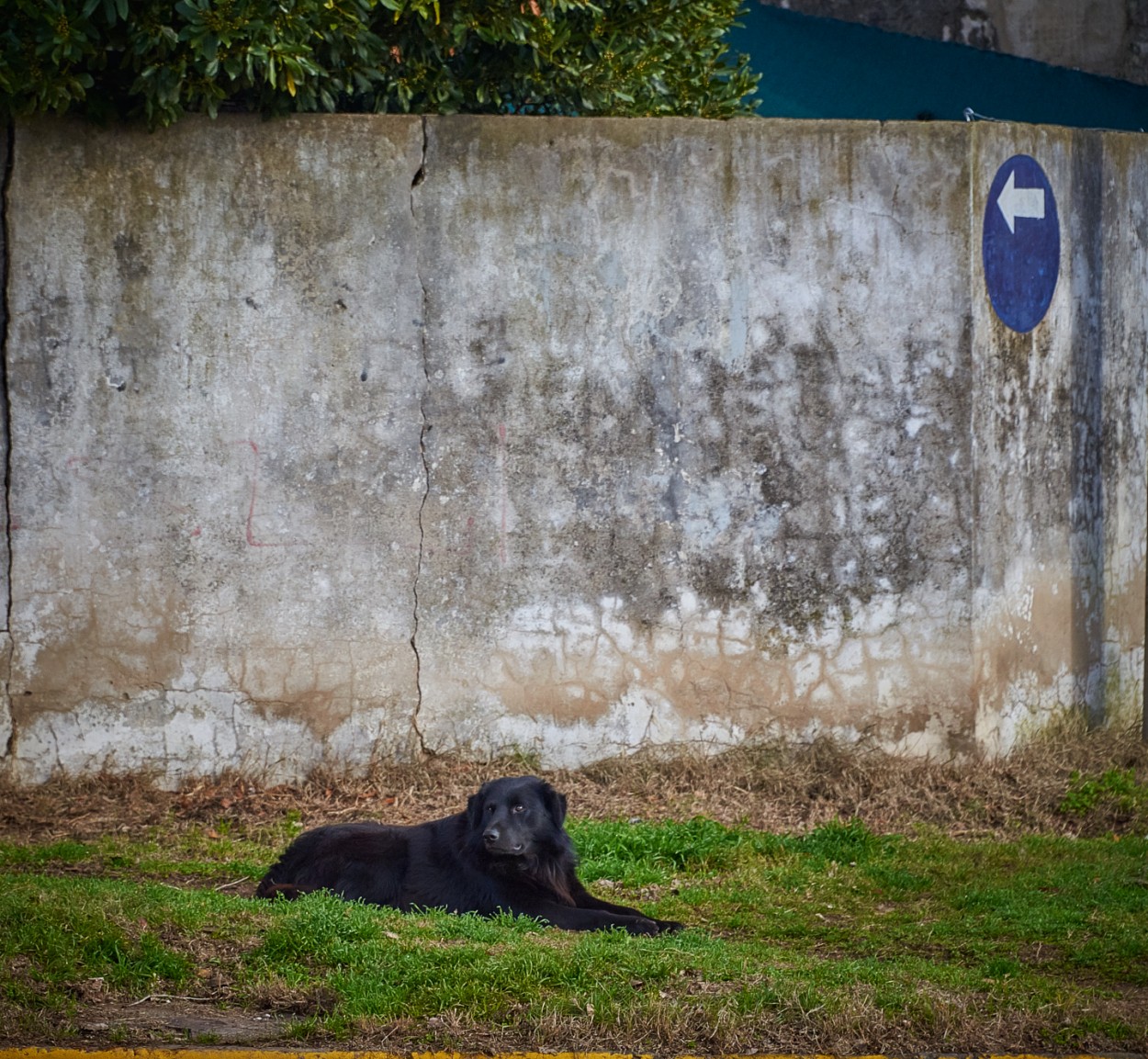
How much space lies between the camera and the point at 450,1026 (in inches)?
181

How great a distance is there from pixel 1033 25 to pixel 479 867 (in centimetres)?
1105

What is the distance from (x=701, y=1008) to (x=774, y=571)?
3.92 metres

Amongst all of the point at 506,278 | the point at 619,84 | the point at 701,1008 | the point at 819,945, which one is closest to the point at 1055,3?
the point at 619,84

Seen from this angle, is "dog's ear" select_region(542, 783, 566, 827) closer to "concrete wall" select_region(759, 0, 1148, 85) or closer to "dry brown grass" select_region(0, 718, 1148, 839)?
"dry brown grass" select_region(0, 718, 1148, 839)

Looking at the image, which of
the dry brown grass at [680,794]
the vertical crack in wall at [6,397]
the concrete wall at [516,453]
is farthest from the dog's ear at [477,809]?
the vertical crack in wall at [6,397]

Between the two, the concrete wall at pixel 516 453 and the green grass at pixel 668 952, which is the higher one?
the concrete wall at pixel 516 453

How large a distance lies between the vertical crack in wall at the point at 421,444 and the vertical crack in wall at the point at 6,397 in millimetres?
2144

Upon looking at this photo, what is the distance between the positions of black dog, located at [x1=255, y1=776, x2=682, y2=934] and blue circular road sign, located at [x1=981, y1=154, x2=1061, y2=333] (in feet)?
13.8

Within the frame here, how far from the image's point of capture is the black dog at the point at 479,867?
604 centimetres

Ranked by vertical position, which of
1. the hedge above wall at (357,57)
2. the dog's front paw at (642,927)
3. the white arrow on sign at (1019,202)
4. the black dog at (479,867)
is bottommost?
the dog's front paw at (642,927)

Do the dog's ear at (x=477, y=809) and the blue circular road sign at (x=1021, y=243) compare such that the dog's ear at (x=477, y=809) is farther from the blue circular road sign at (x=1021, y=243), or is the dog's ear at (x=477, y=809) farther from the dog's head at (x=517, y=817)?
the blue circular road sign at (x=1021, y=243)

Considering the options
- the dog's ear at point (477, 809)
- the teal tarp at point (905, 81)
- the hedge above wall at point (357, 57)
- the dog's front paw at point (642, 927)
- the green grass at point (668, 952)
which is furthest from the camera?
the teal tarp at point (905, 81)

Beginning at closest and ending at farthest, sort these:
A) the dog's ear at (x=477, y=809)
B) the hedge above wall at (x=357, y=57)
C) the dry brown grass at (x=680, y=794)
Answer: the dog's ear at (x=477, y=809) < the hedge above wall at (x=357, y=57) < the dry brown grass at (x=680, y=794)

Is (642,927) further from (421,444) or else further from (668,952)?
(421,444)
